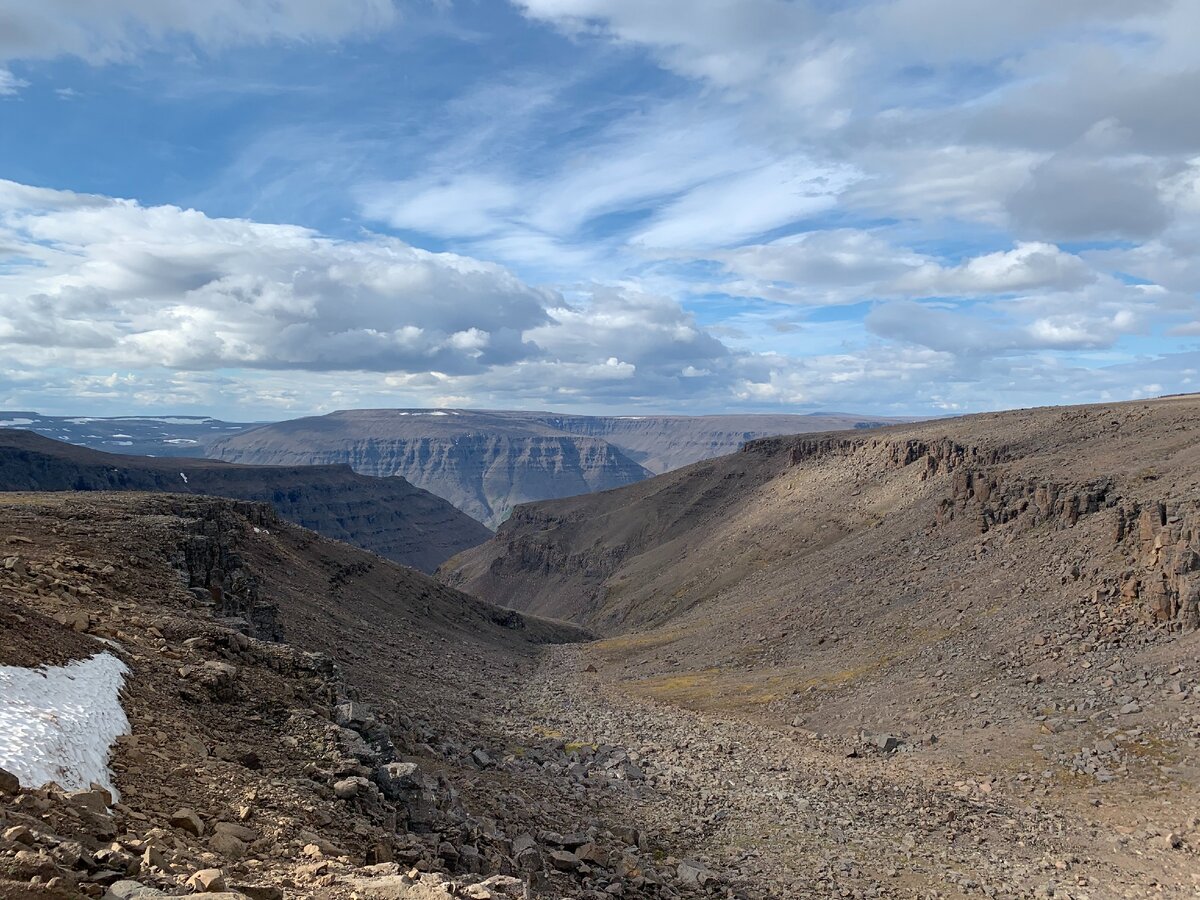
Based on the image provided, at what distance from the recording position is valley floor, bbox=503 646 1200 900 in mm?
22031

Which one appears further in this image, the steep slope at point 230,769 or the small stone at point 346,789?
the small stone at point 346,789

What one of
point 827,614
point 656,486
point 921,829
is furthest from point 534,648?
point 656,486

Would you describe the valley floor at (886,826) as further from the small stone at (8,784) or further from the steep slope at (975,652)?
the small stone at (8,784)

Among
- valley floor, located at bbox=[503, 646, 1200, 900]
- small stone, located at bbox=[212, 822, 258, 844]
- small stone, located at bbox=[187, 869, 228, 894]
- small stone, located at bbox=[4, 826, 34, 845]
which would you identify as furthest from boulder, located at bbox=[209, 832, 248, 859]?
valley floor, located at bbox=[503, 646, 1200, 900]

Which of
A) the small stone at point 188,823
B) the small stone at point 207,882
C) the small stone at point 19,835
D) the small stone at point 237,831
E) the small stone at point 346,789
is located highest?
the small stone at point 19,835

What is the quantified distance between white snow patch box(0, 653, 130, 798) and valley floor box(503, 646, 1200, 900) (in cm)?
1579

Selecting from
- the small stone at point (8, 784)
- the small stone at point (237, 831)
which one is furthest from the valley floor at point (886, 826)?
the small stone at point (8, 784)

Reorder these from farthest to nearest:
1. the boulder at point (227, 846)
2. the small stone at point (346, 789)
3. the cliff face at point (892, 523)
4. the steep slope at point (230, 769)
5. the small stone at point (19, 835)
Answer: the cliff face at point (892, 523)
the small stone at point (346, 789)
the boulder at point (227, 846)
the steep slope at point (230, 769)
the small stone at point (19, 835)

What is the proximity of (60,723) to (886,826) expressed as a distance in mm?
24063

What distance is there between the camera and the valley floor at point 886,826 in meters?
22.0

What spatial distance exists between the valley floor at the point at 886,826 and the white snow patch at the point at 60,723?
15786mm

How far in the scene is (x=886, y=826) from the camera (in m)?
25.8

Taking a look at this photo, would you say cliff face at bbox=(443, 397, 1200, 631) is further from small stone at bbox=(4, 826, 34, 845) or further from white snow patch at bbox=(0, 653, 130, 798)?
small stone at bbox=(4, 826, 34, 845)

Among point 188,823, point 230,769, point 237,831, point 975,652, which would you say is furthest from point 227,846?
point 975,652
